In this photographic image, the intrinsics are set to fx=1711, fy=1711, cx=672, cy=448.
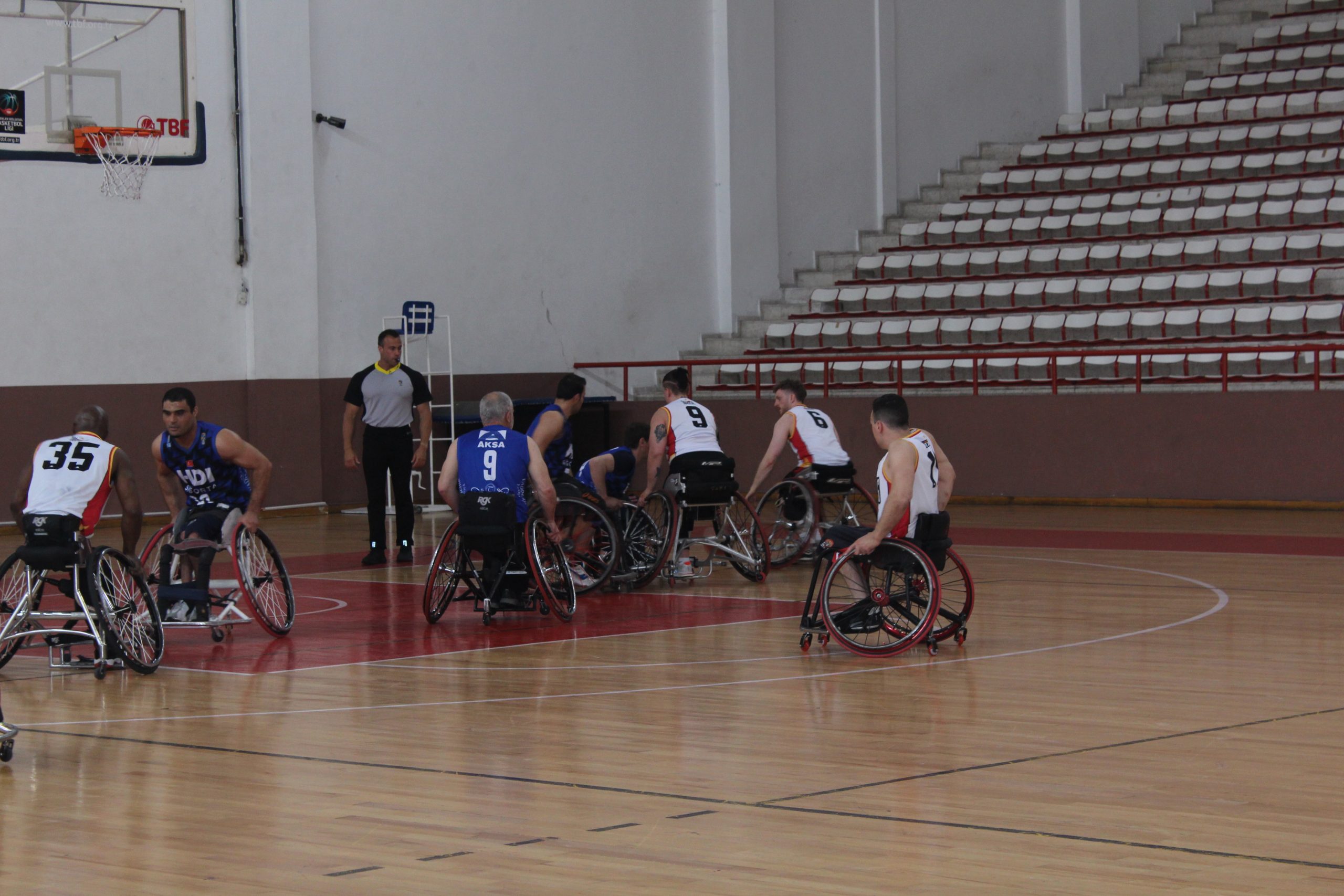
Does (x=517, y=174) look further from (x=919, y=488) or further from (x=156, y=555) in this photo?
(x=919, y=488)

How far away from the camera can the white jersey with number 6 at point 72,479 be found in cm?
732

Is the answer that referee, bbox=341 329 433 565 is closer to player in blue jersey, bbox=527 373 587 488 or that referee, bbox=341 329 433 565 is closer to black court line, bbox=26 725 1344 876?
player in blue jersey, bbox=527 373 587 488

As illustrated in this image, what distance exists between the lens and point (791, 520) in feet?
37.9

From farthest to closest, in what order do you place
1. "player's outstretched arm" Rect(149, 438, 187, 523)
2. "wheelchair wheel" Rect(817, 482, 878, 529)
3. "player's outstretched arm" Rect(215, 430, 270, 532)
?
"wheelchair wheel" Rect(817, 482, 878, 529), "player's outstretched arm" Rect(149, 438, 187, 523), "player's outstretched arm" Rect(215, 430, 270, 532)

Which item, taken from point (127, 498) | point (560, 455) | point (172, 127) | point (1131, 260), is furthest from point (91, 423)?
point (1131, 260)

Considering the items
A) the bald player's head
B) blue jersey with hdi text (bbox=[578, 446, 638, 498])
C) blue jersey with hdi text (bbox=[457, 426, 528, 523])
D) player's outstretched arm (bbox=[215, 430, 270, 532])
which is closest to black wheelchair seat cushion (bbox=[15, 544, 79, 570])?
the bald player's head

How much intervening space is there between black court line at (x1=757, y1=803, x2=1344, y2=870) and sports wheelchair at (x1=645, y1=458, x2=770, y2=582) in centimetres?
538

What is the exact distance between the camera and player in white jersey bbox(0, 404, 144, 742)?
7.26m

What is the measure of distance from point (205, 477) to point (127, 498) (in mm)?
841

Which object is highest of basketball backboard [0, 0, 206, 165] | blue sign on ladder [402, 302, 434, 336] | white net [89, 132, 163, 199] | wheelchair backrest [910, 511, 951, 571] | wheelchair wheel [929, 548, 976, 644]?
basketball backboard [0, 0, 206, 165]

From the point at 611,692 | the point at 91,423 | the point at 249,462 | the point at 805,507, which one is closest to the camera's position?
the point at 611,692

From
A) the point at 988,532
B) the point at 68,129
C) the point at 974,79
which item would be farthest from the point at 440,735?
the point at 974,79

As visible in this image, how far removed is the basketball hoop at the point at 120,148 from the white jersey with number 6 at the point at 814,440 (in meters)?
5.29

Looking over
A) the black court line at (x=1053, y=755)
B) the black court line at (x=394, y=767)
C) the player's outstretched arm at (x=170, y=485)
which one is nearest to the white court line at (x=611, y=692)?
the black court line at (x=394, y=767)
